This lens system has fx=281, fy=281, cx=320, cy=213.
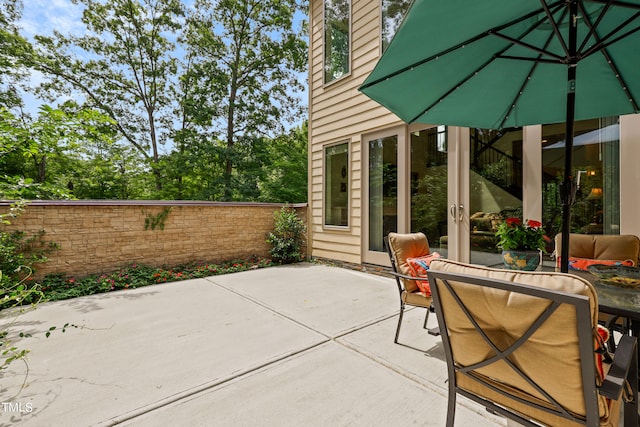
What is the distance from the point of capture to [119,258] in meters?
4.95

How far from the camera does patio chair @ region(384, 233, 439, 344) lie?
2.35m

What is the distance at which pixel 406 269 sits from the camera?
2479 mm

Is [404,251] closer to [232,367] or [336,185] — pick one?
[232,367]

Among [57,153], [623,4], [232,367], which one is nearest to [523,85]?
[623,4]

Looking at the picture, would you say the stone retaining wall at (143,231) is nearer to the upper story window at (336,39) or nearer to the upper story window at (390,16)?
the upper story window at (336,39)

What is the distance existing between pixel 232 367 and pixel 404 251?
5.60ft

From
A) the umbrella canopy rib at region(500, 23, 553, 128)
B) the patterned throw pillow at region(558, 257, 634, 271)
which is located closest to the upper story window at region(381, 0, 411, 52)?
the umbrella canopy rib at region(500, 23, 553, 128)

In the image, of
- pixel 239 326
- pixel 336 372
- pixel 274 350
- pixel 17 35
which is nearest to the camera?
pixel 336 372

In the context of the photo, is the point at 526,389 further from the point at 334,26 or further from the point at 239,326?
the point at 334,26

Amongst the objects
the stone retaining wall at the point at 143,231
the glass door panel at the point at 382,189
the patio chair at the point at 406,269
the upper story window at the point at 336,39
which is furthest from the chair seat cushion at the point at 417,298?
the upper story window at the point at 336,39

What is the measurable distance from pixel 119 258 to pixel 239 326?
342 centimetres

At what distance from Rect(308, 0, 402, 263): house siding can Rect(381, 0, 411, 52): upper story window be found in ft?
0.35

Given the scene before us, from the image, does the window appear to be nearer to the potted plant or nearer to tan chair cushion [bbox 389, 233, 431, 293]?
tan chair cushion [bbox 389, 233, 431, 293]

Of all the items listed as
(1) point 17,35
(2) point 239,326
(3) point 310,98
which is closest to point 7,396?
(2) point 239,326
